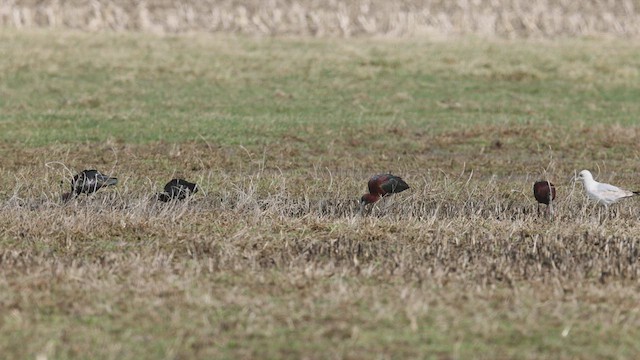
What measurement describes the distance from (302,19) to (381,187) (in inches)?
890

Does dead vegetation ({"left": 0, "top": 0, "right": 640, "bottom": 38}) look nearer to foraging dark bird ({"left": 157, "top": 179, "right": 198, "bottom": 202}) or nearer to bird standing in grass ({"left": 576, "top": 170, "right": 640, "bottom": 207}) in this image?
bird standing in grass ({"left": 576, "top": 170, "right": 640, "bottom": 207})

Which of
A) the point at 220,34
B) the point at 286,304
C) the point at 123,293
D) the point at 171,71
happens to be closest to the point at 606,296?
the point at 286,304

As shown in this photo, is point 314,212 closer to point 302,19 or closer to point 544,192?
point 544,192

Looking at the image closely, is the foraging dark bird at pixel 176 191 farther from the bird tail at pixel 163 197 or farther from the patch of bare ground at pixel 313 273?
the patch of bare ground at pixel 313 273

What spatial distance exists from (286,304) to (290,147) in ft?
30.3

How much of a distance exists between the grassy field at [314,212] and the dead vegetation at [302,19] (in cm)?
653

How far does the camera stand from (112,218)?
1021cm

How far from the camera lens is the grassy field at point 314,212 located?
22.7 feet

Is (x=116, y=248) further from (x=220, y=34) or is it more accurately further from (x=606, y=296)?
(x=220, y=34)

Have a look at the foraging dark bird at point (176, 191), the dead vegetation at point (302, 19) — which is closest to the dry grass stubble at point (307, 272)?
the foraging dark bird at point (176, 191)

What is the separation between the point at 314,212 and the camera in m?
11.4

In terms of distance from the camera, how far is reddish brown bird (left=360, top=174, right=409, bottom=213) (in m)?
11.1

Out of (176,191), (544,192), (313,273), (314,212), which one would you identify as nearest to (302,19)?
(314,212)

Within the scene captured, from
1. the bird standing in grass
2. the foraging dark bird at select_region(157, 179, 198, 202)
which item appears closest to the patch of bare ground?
the bird standing in grass
